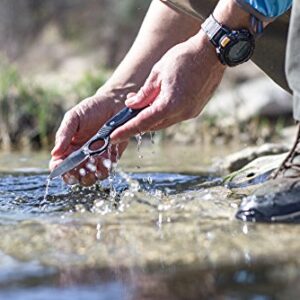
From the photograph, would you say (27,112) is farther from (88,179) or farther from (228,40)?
(228,40)

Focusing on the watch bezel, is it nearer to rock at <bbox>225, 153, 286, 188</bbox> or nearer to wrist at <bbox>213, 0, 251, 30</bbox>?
wrist at <bbox>213, 0, 251, 30</bbox>

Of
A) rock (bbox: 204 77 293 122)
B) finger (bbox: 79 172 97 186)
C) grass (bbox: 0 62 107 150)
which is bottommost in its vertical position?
rock (bbox: 204 77 293 122)

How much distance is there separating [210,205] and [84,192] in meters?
0.51

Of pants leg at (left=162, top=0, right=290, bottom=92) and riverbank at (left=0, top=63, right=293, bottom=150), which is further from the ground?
pants leg at (left=162, top=0, right=290, bottom=92)

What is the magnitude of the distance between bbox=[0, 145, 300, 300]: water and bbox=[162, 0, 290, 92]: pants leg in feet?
1.92

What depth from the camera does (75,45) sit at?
51.0 ft

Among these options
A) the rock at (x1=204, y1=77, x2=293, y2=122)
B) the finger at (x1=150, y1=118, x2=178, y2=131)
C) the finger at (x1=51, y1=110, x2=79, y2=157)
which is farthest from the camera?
the rock at (x1=204, y1=77, x2=293, y2=122)

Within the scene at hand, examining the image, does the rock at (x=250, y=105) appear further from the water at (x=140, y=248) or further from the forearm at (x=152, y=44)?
the water at (x=140, y=248)

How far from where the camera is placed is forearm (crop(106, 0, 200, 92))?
2504 mm

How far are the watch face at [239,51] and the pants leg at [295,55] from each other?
225mm

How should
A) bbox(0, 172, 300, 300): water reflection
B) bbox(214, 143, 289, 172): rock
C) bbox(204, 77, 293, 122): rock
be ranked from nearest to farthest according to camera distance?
bbox(0, 172, 300, 300): water reflection → bbox(214, 143, 289, 172): rock → bbox(204, 77, 293, 122): rock

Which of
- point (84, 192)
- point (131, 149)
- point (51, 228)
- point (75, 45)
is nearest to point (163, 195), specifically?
point (84, 192)

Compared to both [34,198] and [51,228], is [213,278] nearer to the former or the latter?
[51,228]

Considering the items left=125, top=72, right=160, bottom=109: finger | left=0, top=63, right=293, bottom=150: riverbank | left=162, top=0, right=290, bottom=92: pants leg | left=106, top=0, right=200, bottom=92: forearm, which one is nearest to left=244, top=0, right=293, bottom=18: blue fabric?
left=125, top=72, right=160, bottom=109: finger
